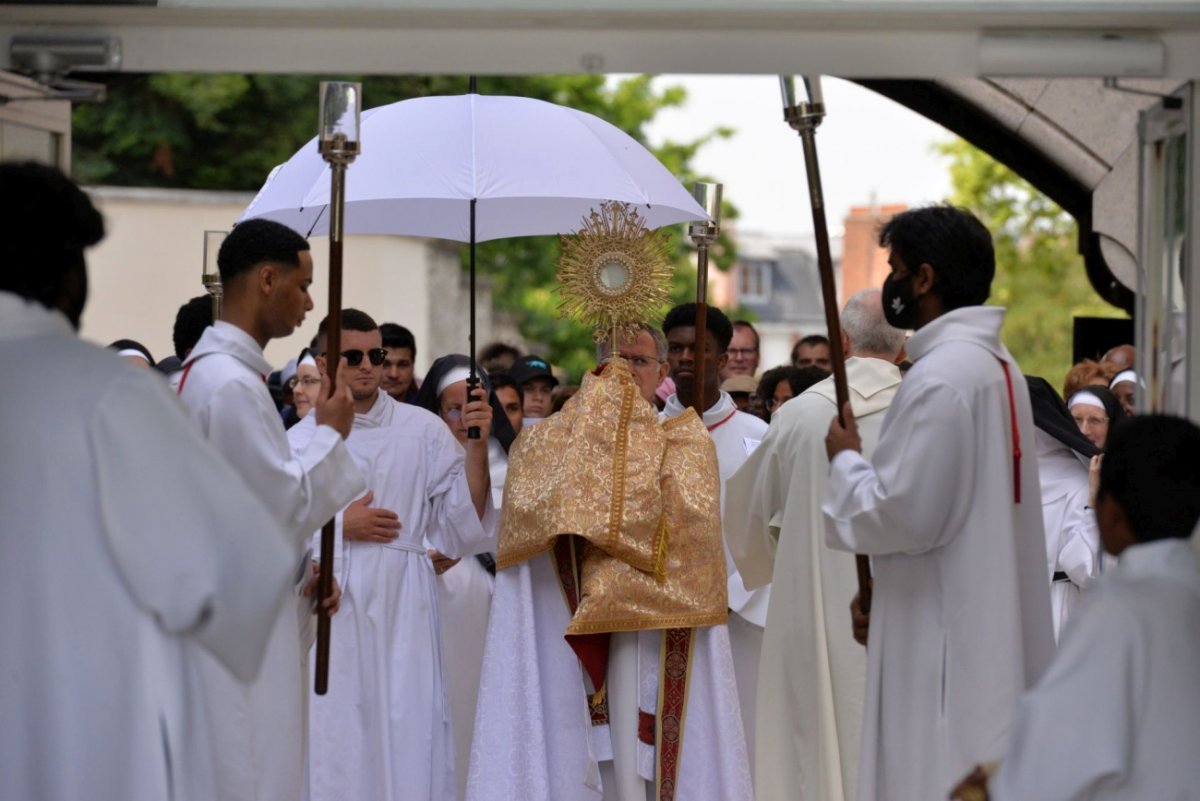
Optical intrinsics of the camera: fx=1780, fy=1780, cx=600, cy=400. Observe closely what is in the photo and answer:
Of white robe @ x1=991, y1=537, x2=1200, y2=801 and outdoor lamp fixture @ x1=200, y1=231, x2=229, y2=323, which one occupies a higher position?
outdoor lamp fixture @ x1=200, y1=231, x2=229, y2=323

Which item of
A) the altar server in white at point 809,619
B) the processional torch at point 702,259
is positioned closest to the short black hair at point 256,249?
the processional torch at point 702,259

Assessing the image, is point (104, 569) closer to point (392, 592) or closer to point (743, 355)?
point (392, 592)

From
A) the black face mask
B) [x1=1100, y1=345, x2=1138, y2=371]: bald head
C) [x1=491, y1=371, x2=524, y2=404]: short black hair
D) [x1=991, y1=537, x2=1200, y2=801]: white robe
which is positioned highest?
[x1=1100, y1=345, x2=1138, y2=371]: bald head

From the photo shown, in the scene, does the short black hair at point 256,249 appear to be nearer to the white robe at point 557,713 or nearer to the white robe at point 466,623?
the white robe at point 557,713

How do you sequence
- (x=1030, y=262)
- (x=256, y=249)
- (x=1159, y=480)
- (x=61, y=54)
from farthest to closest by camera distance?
(x=1030, y=262) < (x=256, y=249) < (x=61, y=54) < (x=1159, y=480)

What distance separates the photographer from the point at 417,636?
21.8ft

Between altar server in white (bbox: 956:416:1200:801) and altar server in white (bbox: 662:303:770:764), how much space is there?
333 centimetres

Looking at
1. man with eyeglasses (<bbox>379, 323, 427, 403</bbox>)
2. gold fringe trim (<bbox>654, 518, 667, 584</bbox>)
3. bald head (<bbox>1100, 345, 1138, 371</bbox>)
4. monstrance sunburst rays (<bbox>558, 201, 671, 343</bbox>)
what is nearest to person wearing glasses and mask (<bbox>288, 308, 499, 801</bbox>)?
monstrance sunburst rays (<bbox>558, 201, 671, 343</bbox>)

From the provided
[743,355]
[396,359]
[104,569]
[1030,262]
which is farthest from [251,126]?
[104,569]

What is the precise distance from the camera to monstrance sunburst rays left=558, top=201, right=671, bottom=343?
20.6 feet

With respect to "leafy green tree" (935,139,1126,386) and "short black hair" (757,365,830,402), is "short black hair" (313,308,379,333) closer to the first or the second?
"short black hair" (757,365,830,402)

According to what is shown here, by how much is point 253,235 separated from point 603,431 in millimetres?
1626

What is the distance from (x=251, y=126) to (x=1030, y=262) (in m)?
14.1

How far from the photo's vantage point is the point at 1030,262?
31719 millimetres
